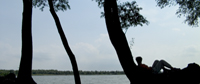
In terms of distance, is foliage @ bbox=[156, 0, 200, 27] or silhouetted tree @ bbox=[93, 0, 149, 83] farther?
foliage @ bbox=[156, 0, 200, 27]

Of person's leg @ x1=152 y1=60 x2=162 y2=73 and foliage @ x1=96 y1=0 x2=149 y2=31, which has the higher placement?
foliage @ x1=96 y1=0 x2=149 y2=31

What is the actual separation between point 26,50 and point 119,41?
224 inches

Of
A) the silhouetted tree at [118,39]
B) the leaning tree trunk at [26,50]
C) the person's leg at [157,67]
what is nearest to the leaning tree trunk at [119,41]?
the silhouetted tree at [118,39]

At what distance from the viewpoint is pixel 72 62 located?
10773 mm

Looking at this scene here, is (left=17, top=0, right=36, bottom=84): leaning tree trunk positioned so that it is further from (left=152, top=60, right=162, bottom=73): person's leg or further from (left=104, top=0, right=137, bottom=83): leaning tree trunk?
(left=152, top=60, right=162, bottom=73): person's leg

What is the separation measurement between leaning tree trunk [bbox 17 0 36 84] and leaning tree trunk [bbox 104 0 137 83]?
5.19 m

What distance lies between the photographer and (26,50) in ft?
30.3

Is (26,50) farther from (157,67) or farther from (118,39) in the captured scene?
(157,67)

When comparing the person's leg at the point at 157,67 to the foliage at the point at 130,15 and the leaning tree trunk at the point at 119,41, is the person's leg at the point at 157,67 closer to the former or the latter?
the leaning tree trunk at the point at 119,41

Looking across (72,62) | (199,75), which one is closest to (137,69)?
(199,75)

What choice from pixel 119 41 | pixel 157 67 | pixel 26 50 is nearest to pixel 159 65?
pixel 157 67

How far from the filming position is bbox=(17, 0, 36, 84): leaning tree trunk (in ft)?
29.0

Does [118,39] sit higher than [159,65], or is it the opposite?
[118,39]

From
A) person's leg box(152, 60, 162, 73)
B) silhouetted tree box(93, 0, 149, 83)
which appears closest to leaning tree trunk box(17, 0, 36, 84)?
silhouetted tree box(93, 0, 149, 83)
